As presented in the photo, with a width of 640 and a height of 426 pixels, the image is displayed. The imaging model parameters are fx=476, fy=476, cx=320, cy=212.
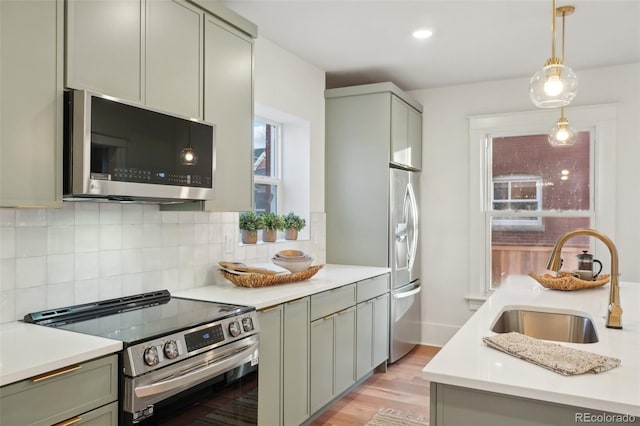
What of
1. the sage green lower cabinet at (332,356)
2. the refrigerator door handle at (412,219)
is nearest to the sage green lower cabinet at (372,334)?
the sage green lower cabinet at (332,356)

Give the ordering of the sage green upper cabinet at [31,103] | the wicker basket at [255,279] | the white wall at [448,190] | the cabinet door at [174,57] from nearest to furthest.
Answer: the sage green upper cabinet at [31,103] < the cabinet door at [174,57] < the wicker basket at [255,279] < the white wall at [448,190]

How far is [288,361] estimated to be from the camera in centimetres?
264

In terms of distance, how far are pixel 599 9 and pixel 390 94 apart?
1.61 metres

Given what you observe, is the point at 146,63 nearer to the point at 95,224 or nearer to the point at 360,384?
the point at 95,224

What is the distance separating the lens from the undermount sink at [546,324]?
2188 mm

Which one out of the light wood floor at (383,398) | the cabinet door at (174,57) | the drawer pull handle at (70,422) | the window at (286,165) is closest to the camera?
the drawer pull handle at (70,422)

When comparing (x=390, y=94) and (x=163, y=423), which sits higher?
(x=390, y=94)

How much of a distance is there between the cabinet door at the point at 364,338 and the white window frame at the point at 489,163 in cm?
145

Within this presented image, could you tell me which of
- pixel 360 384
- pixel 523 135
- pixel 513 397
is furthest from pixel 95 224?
pixel 523 135

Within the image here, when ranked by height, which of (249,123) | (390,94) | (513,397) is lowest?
(513,397)

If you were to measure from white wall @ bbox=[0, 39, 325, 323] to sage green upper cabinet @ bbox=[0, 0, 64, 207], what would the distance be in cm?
32

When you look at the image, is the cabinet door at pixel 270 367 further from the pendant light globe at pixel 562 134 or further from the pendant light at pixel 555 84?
the pendant light globe at pixel 562 134

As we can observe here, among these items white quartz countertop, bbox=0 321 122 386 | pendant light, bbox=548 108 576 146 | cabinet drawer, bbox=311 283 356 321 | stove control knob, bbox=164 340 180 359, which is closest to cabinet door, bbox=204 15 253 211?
cabinet drawer, bbox=311 283 356 321

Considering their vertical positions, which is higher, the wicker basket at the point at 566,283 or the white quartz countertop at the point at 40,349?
the wicker basket at the point at 566,283
